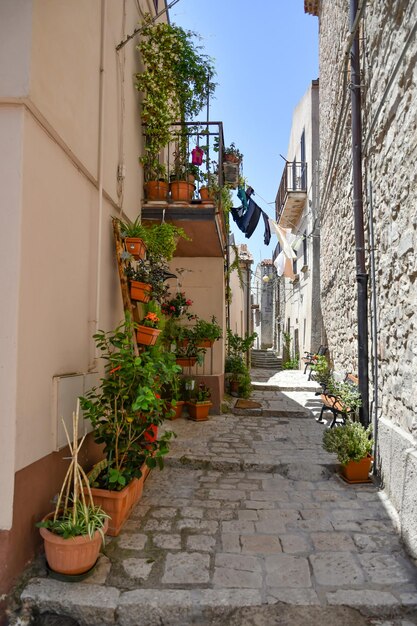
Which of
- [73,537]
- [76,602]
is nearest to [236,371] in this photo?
[73,537]

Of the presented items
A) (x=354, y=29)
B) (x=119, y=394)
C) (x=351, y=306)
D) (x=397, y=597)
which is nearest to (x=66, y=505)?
(x=119, y=394)

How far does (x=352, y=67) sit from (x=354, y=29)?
411mm

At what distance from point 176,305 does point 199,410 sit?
179cm

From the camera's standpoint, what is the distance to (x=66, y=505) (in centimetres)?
296

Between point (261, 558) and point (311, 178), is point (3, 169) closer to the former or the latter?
point (261, 558)

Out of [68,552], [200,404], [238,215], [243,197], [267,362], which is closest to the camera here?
[68,552]

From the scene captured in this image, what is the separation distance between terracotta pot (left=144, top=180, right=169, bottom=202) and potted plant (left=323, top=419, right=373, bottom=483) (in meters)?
3.89

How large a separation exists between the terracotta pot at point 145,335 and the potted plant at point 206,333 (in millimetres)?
2948

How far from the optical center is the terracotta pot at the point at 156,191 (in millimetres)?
6148

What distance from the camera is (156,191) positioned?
20.2ft

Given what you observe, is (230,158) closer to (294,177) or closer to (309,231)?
(309,231)

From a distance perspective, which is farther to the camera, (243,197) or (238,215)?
(238,215)

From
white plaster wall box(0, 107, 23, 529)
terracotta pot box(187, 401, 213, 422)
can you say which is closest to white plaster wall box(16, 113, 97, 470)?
white plaster wall box(0, 107, 23, 529)

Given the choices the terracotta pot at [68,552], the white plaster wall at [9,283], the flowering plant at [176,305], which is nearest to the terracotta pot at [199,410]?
the flowering plant at [176,305]
